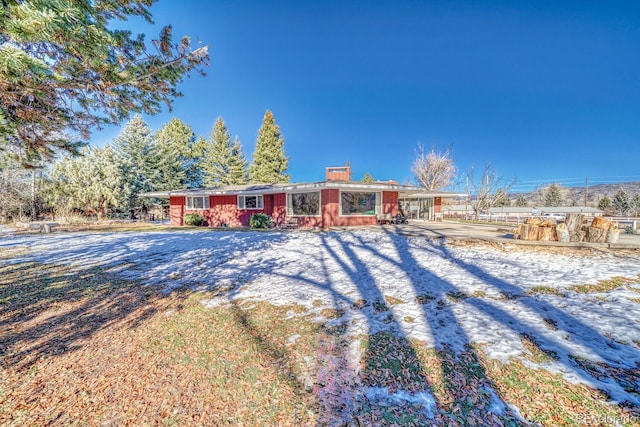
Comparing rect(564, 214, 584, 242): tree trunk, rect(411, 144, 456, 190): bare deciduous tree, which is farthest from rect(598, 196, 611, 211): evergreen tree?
rect(564, 214, 584, 242): tree trunk

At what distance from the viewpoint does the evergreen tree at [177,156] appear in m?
24.5

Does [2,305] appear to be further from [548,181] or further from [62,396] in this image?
[548,181]

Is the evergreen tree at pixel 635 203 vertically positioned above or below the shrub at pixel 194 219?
above

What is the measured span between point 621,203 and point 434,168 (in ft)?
107

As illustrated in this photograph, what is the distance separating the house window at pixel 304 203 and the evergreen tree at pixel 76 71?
1036 centimetres

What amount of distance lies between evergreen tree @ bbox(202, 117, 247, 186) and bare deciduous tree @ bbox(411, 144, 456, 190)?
22579 mm

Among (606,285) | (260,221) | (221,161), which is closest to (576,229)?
(606,285)

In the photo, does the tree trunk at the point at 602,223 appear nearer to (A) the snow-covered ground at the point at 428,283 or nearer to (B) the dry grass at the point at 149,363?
(A) the snow-covered ground at the point at 428,283

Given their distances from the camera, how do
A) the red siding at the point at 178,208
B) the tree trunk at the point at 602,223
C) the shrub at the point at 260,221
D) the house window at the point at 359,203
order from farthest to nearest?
the red siding at the point at 178,208, the shrub at the point at 260,221, the house window at the point at 359,203, the tree trunk at the point at 602,223

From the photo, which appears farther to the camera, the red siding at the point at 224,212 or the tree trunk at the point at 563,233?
the red siding at the point at 224,212

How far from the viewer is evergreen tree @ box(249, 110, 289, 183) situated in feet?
102

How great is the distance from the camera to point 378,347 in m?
2.90

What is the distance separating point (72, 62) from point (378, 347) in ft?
16.6

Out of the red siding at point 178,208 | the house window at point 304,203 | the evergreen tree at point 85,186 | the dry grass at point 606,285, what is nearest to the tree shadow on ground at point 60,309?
the dry grass at point 606,285
